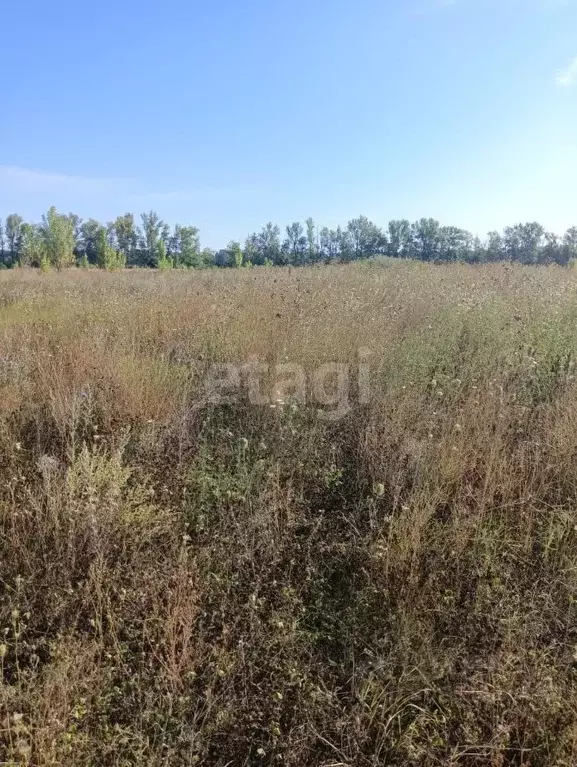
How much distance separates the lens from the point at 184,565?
2021 millimetres

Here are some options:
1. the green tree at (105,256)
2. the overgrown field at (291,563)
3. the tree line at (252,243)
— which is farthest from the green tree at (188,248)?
the overgrown field at (291,563)

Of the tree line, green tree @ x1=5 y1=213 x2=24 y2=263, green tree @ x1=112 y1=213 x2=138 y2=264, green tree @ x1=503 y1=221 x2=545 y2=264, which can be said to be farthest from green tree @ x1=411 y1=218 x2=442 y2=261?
green tree @ x1=5 y1=213 x2=24 y2=263

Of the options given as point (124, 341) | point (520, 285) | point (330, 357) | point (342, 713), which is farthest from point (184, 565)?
point (520, 285)

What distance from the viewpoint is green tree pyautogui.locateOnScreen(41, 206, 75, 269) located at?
31297mm

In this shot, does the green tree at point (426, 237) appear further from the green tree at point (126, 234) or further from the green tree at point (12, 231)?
the green tree at point (12, 231)

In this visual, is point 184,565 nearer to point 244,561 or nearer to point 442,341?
point 244,561

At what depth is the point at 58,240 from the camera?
31516mm

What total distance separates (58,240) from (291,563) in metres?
35.6

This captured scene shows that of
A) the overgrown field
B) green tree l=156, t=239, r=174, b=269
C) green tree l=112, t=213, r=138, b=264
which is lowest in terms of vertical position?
the overgrown field

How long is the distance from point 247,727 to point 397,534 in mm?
1014

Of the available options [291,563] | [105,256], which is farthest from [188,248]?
[291,563]

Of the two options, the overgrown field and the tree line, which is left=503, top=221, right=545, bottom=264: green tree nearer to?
the tree line

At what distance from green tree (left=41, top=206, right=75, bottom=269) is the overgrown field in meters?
32.4

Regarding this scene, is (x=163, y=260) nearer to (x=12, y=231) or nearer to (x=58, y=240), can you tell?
(x=58, y=240)
